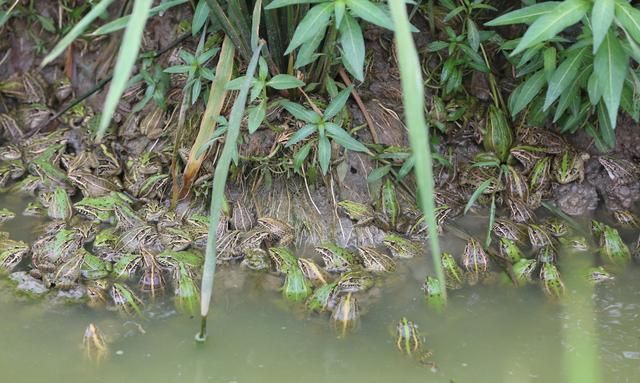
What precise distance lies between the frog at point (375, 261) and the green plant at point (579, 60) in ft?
2.25

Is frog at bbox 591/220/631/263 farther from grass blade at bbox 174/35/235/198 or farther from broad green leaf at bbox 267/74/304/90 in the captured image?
grass blade at bbox 174/35/235/198

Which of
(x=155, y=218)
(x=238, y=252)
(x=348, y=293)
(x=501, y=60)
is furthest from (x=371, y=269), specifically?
(x=501, y=60)

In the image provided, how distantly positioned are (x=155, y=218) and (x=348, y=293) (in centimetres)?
80

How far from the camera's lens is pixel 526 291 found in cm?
252

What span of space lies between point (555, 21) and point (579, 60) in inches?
14.0

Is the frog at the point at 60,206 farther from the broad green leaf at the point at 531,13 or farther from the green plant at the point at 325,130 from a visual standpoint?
the broad green leaf at the point at 531,13

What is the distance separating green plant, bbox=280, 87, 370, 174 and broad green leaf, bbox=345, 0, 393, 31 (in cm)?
45

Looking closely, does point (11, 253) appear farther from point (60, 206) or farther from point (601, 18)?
point (601, 18)

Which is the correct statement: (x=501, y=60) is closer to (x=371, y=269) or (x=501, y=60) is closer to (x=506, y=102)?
(x=506, y=102)

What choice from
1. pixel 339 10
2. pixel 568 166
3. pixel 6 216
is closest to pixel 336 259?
pixel 339 10

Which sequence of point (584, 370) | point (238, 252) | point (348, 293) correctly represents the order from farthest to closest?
1. point (238, 252)
2. point (348, 293)
3. point (584, 370)

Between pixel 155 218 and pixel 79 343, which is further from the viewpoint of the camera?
pixel 155 218

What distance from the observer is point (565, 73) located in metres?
2.42

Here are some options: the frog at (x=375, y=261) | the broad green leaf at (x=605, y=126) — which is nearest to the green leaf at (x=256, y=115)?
the frog at (x=375, y=261)
